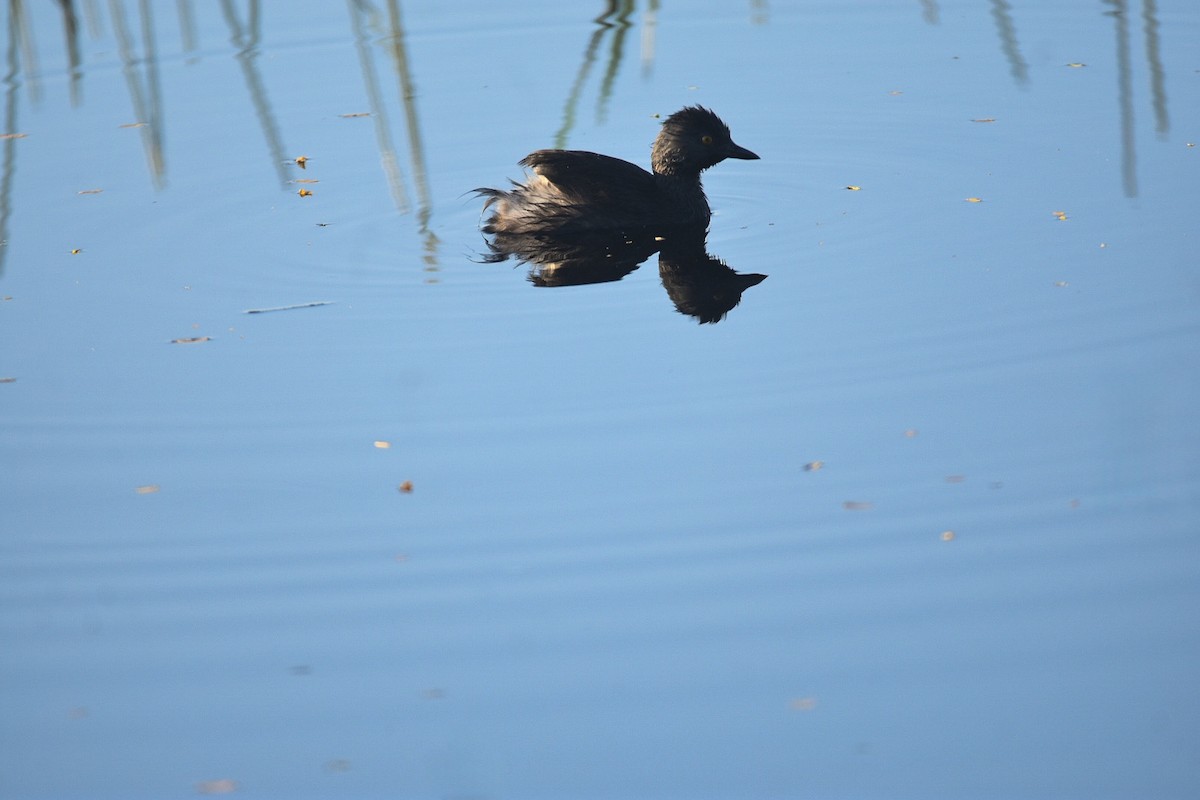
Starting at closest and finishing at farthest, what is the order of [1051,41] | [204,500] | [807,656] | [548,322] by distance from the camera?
[807,656] → [204,500] → [548,322] → [1051,41]

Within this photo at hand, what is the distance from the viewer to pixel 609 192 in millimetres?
8344

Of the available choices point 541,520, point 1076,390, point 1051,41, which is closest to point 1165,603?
point 1076,390

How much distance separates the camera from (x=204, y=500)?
541 centimetres

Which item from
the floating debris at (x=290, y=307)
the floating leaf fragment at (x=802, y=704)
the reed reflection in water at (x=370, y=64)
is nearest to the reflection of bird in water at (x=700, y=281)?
the reed reflection in water at (x=370, y=64)

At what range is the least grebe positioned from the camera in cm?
830

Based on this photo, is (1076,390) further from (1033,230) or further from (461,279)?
(461,279)

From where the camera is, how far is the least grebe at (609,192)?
327 inches

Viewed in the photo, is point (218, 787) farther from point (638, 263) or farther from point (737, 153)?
point (737, 153)

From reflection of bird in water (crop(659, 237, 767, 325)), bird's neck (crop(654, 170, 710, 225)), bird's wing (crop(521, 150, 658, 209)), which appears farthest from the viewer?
bird's neck (crop(654, 170, 710, 225))

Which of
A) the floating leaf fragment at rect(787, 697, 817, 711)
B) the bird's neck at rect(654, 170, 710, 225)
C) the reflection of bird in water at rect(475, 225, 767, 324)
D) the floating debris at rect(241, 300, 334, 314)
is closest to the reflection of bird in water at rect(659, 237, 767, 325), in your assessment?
the reflection of bird in water at rect(475, 225, 767, 324)

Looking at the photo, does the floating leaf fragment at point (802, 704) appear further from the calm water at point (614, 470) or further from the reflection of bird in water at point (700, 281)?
the reflection of bird in water at point (700, 281)

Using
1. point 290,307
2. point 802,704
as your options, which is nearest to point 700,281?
point 290,307

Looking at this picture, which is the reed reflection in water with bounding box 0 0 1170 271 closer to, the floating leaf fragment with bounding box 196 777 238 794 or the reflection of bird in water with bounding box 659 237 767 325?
the reflection of bird in water with bounding box 659 237 767 325

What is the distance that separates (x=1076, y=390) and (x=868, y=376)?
0.81 m
